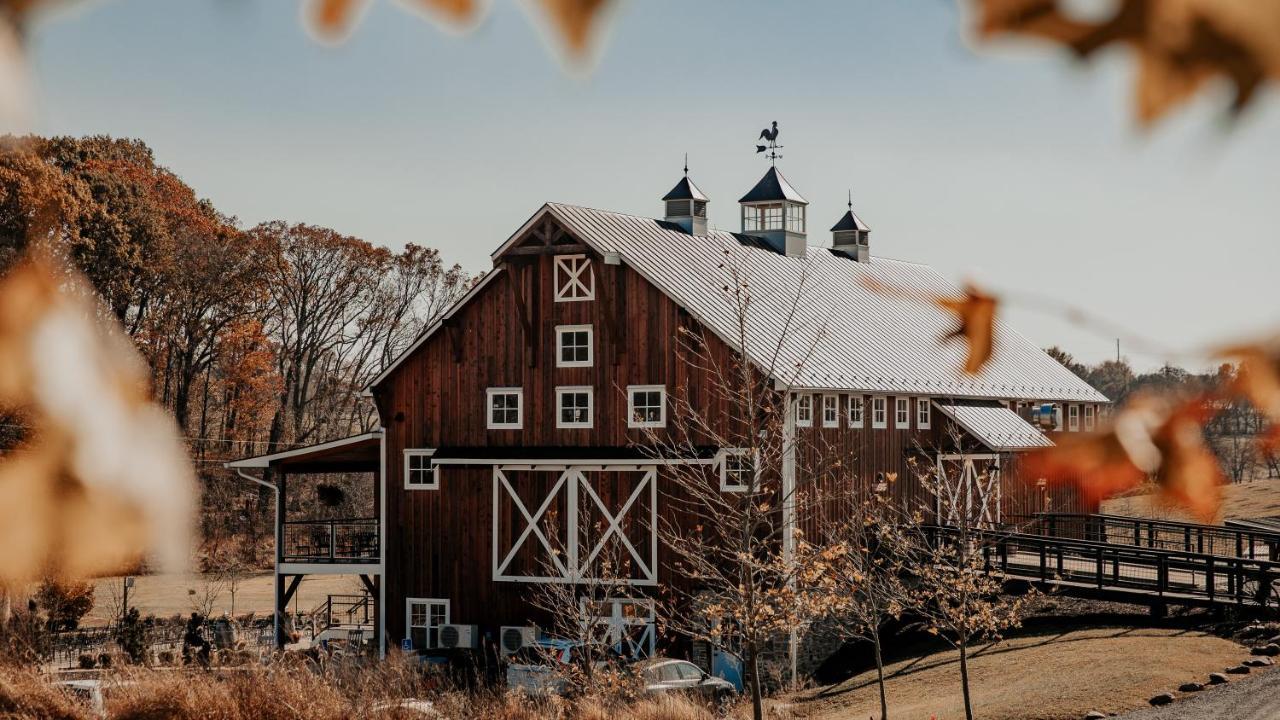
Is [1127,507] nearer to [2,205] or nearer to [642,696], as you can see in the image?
[642,696]

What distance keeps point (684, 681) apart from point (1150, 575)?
12.1 metres

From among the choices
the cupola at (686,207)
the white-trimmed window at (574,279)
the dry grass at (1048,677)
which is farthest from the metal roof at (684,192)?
the dry grass at (1048,677)

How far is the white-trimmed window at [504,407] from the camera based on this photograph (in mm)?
27797

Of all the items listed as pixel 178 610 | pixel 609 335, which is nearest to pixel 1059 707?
pixel 609 335

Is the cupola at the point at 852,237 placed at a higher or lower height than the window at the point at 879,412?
higher

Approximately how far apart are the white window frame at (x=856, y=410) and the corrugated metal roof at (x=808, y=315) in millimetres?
407

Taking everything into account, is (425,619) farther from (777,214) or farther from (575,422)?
(777,214)

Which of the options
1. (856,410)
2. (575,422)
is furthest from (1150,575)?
(575,422)

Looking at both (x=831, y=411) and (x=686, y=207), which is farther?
(x=686, y=207)

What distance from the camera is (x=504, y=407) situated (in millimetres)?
27984

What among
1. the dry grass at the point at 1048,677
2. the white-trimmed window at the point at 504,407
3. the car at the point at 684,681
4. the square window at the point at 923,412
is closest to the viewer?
the dry grass at the point at 1048,677

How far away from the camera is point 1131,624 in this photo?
24.3 meters

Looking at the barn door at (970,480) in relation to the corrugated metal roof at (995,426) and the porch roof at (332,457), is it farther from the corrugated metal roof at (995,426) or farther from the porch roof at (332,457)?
the porch roof at (332,457)

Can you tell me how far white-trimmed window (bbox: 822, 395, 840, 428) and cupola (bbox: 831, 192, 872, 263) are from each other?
523 inches
